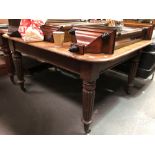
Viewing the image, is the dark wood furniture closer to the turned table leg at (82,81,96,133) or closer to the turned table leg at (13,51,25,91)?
the turned table leg at (13,51,25,91)

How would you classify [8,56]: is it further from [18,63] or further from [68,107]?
[68,107]

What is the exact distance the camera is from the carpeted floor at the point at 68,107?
1.48 m

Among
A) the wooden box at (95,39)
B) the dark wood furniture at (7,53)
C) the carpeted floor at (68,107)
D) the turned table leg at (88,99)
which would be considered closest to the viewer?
the wooden box at (95,39)

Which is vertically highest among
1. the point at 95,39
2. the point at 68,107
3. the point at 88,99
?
the point at 95,39

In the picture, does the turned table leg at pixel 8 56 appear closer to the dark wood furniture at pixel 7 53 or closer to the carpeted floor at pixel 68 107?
the dark wood furniture at pixel 7 53

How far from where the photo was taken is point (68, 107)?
5.87 feet

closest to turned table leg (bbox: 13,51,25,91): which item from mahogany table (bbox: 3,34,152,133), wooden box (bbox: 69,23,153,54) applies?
mahogany table (bbox: 3,34,152,133)

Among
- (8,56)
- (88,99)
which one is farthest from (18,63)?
(88,99)

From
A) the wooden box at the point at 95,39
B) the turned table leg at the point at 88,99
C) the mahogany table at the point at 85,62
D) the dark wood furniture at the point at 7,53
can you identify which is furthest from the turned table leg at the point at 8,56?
the turned table leg at the point at 88,99

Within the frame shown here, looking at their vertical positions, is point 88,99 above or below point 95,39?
below

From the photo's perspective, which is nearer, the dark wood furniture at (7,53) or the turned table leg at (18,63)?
the turned table leg at (18,63)
